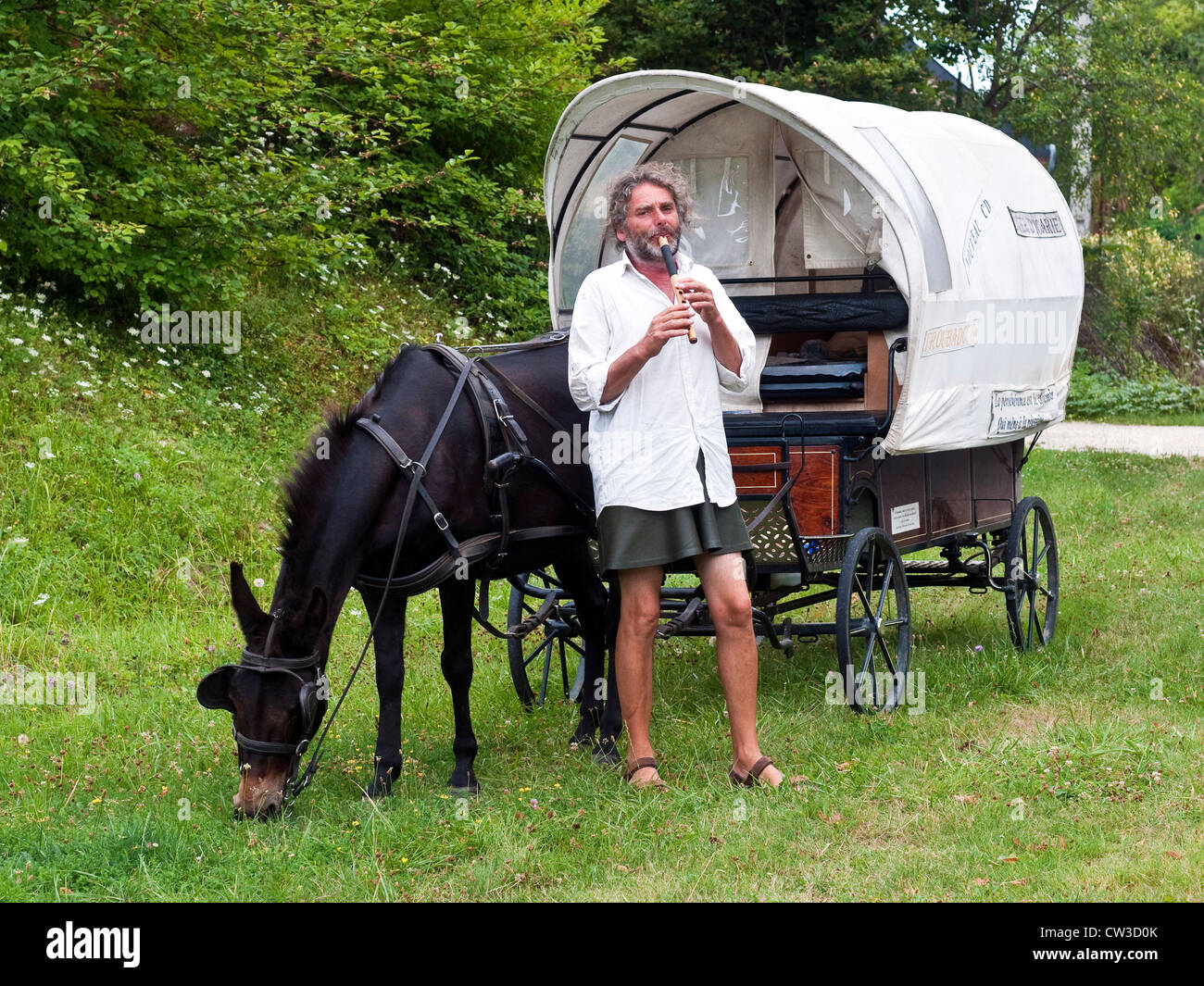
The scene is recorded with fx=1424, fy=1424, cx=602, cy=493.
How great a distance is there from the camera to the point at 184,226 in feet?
32.7

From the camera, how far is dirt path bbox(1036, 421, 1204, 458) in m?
16.4

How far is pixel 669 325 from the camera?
186 inches

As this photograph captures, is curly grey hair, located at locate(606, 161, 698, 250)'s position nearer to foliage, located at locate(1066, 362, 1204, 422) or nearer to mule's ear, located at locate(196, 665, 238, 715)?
mule's ear, located at locate(196, 665, 238, 715)

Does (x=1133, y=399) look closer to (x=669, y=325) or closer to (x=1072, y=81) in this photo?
(x=1072, y=81)

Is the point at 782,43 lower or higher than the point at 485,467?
higher

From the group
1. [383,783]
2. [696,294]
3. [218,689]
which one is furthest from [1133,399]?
[218,689]

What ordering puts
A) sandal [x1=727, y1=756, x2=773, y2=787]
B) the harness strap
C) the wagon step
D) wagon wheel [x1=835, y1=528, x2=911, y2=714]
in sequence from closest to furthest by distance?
sandal [x1=727, y1=756, x2=773, y2=787], the harness strap, wagon wheel [x1=835, y1=528, x2=911, y2=714], the wagon step

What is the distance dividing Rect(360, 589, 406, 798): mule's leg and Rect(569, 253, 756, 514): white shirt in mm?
915

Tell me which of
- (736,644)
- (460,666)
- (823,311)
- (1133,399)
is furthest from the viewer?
(1133,399)

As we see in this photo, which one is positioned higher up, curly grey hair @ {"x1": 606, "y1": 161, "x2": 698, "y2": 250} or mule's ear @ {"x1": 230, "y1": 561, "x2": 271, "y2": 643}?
curly grey hair @ {"x1": 606, "y1": 161, "x2": 698, "y2": 250}

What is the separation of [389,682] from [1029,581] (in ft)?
12.5

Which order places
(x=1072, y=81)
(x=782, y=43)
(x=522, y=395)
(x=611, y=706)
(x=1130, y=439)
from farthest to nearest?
(x=1072, y=81) → (x=782, y=43) → (x=1130, y=439) → (x=611, y=706) → (x=522, y=395)

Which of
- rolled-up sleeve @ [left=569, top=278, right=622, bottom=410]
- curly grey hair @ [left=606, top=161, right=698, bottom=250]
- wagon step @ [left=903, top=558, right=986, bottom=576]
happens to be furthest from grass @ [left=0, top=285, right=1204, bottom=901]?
curly grey hair @ [left=606, top=161, right=698, bottom=250]

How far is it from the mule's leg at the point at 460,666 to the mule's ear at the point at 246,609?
80 cm
